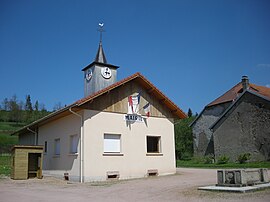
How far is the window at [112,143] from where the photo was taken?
658 inches

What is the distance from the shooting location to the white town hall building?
632 inches

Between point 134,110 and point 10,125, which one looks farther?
point 10,125

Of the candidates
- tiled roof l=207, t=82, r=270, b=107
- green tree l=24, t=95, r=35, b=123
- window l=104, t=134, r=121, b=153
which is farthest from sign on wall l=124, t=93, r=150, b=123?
green tree l=24, t=95, r=35, b=123

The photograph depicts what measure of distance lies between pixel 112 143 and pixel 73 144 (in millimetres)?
2270

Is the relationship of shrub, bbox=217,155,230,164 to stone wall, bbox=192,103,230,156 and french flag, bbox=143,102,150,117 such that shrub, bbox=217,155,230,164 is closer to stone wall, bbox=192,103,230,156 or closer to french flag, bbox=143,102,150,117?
stone wall, bbox=192,103,230,156

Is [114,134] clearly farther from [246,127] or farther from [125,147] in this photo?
[246,127]

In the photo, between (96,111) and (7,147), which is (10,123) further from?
(96,111)

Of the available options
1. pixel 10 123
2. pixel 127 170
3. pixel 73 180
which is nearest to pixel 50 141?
pixel 73 180

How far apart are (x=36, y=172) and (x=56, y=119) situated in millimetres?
3462

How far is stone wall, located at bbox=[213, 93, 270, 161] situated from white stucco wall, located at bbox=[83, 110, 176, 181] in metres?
11.5

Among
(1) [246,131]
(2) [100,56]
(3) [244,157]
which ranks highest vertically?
(2) [100,56]

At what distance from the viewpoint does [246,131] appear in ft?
93.8

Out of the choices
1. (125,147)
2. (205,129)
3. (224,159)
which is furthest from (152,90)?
(205,129)

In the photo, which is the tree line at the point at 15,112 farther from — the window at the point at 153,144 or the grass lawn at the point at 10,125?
the window at the point at 153,144
